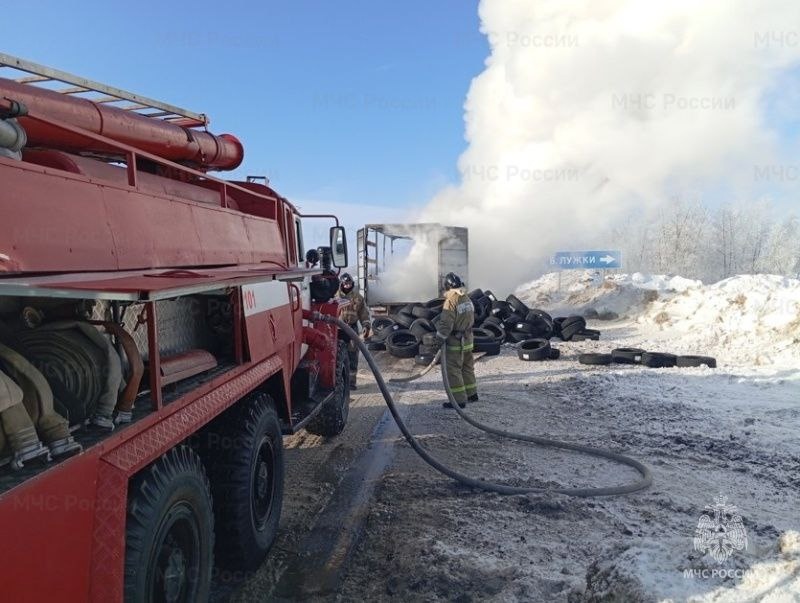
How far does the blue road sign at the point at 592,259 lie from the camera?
19.9 m

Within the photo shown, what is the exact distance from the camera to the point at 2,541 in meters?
1.44

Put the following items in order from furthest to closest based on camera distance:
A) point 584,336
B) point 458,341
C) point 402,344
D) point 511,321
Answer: point 511,321 → point 584,336 → point 402,344 → point 458,341

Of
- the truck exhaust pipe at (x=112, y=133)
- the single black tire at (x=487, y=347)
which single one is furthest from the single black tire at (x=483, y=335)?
the truck exhaust pipe at (x=112, y=133)

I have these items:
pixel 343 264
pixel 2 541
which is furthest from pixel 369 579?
pixel 343 264

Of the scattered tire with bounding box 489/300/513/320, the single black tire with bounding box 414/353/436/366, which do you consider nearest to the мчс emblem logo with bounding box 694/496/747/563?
the single black tire with bounding box 414/353/436/366

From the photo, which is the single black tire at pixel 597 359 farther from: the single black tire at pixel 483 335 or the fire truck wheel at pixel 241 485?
the fire truck wheel at pixel 241 485

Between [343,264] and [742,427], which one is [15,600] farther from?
[742,427]

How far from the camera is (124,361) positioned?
2355 millimetres

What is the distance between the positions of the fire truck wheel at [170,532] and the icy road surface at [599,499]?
846 mm

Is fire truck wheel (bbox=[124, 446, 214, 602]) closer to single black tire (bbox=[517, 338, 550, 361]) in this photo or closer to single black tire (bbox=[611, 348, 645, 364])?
single black tire (bbox=[611, 348, 645, 364])

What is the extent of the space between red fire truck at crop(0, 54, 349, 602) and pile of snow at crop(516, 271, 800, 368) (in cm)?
919

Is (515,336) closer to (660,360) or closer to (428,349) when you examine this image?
(428,349)

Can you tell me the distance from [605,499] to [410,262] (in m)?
15.2

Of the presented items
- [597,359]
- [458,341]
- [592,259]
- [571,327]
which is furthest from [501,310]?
[592,259]
